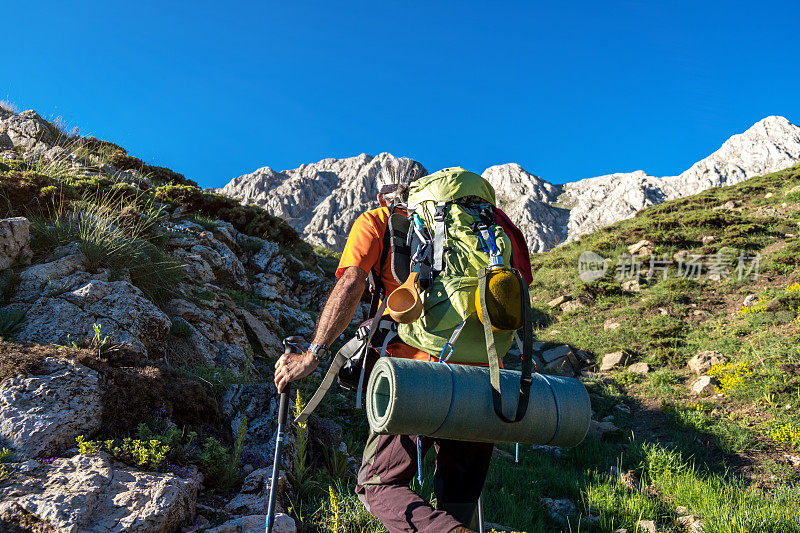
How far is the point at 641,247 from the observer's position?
17297 mm

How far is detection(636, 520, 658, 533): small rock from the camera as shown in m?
3.65

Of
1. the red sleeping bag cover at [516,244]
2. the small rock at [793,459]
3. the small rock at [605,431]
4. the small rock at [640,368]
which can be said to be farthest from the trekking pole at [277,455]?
the small rock at [640,368]

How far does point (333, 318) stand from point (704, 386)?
8.28 meters

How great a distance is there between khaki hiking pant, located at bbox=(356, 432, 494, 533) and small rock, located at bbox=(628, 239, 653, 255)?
16.7 m

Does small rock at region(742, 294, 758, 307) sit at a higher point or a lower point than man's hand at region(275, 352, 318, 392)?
higher

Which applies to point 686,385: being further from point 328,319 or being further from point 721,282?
point 328,319

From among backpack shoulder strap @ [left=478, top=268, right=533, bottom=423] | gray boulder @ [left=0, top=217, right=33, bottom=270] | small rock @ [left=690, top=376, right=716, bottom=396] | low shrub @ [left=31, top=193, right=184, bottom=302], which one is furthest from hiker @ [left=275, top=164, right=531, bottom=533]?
small rock @ [left=690, top=376, right=716, bottom=396]

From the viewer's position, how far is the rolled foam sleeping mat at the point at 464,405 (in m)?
1.79

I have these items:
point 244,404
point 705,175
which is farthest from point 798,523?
point 705,175

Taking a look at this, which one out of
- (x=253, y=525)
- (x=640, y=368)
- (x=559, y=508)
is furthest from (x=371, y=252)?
(x=640, y=368)

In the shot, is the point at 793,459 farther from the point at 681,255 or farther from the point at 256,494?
the point at 681,255

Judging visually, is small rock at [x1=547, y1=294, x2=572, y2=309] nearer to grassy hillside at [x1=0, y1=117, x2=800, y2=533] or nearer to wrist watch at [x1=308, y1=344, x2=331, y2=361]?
grassy hillside at [x1=0, y1=117, x2=800, y2=533]
